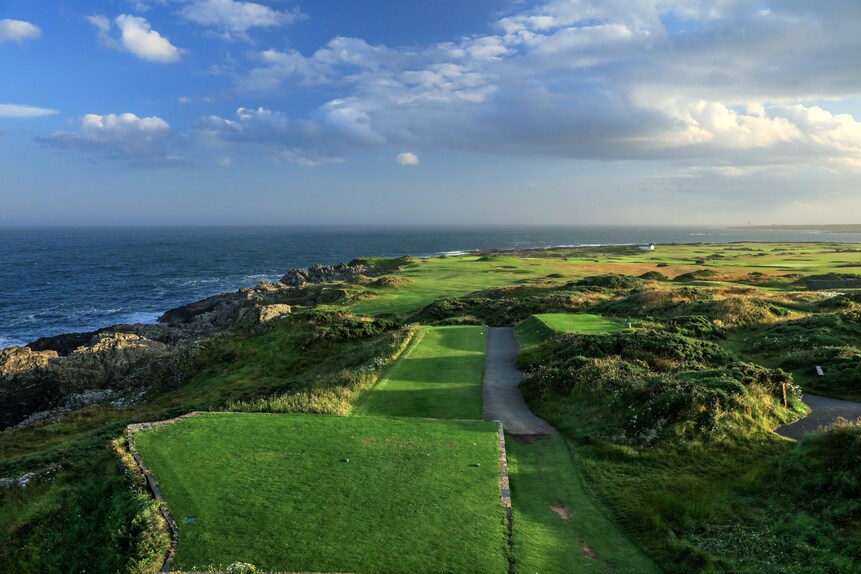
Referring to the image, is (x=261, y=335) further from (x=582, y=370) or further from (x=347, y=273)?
(x=347, y=273)

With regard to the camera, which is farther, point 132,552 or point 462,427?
point 462,427

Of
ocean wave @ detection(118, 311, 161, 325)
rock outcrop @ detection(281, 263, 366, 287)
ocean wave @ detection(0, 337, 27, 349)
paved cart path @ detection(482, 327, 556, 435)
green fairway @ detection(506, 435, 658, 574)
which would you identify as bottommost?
ocean wave @ detection(0, 337, 27, 349)

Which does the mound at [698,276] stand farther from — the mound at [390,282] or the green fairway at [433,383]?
the green fairway at [433,383]

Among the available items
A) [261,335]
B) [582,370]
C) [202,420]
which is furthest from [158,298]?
[582,370]

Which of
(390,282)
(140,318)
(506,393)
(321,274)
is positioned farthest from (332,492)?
(321,274)

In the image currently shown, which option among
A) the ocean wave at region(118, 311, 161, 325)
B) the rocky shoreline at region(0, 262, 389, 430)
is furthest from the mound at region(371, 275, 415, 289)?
the ocean wave at region(118, 311, 161, 325)

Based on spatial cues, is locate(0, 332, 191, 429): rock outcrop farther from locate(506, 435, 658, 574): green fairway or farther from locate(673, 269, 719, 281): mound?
locate(673, 269, 719, 281): mound

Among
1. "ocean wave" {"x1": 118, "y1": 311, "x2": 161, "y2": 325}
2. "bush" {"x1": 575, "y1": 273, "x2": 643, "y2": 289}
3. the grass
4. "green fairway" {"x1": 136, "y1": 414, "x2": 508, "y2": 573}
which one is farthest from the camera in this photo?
"ocean wave" {"x1": 118, "y1": 311, "x2": 161, "y2": 325}
